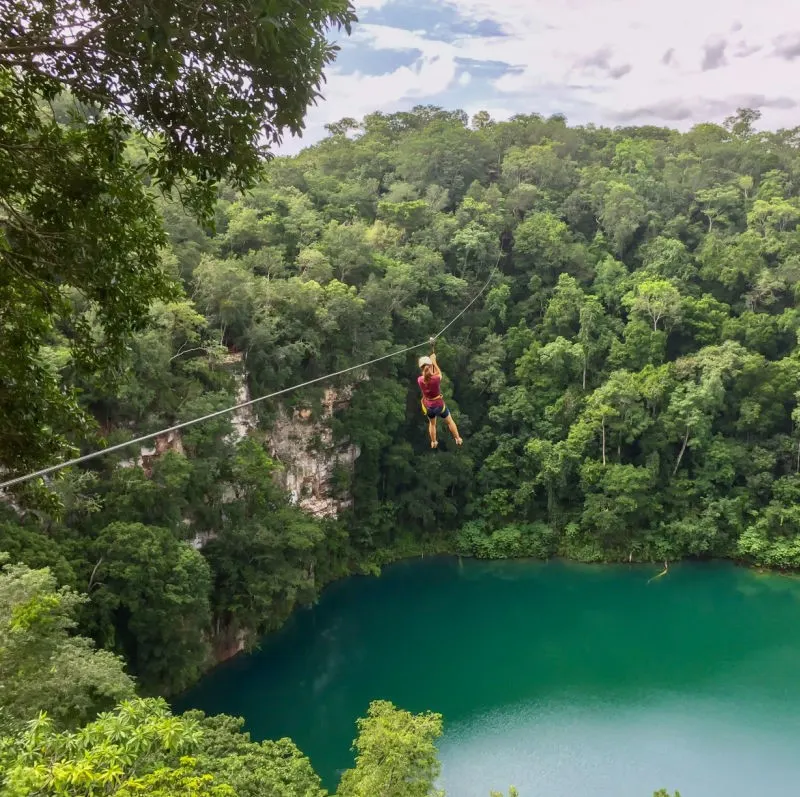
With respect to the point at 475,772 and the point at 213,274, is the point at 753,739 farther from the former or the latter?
the point at 213,274

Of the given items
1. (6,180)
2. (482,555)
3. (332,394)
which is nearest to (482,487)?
(482,555)

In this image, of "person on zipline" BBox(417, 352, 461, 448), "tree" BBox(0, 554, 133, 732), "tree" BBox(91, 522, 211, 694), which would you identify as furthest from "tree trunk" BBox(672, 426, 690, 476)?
"tree" BBox(0, 554, 133, 732)

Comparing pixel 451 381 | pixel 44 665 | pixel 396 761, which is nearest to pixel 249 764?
pixel 396 761

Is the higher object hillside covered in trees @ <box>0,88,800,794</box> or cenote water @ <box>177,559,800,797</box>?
hillside covered in trees @ <box>0,88,800,794</box>

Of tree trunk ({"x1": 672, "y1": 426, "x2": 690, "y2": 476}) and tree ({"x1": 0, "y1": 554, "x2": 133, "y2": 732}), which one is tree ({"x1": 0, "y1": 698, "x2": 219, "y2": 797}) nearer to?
tree ({"x1": 0, "y1": 554, "x2": 133, "y2": 732})

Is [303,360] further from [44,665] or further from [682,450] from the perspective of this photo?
[682,450]

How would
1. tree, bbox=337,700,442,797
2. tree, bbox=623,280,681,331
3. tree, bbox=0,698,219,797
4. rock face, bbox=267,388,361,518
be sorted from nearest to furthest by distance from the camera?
tree, bbox=0,698,219,797, tree, bbox=337,700,442,797, rock face, bbox=267,388,361,518, tree, bbox=623,280,681,331

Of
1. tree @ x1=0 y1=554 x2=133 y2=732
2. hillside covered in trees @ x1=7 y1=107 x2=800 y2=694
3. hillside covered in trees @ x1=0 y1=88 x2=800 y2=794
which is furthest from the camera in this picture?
hillside covered in trees @ x1=7 y1=107 x2=800 y2=694
